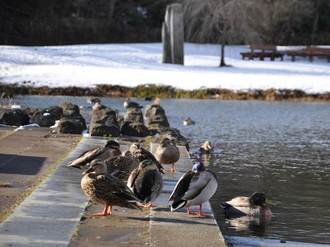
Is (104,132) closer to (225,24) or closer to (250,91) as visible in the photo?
(250,91)

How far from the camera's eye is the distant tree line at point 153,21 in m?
60.7

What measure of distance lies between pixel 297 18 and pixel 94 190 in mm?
64219

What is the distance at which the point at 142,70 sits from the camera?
5209 centimetres

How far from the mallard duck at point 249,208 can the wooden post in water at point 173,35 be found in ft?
130

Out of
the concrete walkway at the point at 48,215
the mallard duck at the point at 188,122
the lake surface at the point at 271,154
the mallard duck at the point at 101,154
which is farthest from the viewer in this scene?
the mallard duck at the point at 188,122

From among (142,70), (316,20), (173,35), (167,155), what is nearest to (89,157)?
(167,155)

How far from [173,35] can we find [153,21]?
25.0 meters

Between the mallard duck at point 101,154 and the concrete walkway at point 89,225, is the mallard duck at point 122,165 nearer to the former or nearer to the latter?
the mallard duck at point 101,154

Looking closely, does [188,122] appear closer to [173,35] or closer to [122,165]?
[122,165]

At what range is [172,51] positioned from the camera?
56094mm

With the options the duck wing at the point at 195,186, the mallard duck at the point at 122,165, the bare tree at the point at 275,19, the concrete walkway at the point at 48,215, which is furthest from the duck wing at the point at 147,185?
the bare tree at the point at 275,19

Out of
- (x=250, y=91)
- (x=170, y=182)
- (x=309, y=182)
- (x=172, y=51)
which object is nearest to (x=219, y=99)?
(x=250, y=91)

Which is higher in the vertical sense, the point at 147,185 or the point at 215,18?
the point at 147,185

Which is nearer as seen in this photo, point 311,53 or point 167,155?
point 167,155
